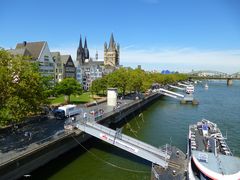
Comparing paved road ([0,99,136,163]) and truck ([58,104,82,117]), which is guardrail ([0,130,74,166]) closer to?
paved road ([0,99,136,163])

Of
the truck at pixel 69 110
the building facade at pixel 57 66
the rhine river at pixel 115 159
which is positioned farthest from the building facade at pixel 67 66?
the truck at pixel 69 110

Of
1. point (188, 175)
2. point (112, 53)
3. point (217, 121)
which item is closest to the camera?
point (188, 175)

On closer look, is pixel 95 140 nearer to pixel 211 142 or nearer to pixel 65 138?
pixel 65 138

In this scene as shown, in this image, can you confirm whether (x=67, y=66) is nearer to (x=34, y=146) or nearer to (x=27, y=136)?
(x=27, y=136)

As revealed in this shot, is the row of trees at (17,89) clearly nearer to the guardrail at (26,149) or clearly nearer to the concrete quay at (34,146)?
the concrete quay at (34,146)

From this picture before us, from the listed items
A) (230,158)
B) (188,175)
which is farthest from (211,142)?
(188,175)

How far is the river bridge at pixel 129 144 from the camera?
23.9m

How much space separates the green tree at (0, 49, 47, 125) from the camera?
74.9ft

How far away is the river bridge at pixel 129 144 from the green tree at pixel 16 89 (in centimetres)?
684

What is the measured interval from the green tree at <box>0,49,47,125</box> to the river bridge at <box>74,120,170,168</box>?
684 cm

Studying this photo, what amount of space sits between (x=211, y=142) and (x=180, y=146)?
6.80m

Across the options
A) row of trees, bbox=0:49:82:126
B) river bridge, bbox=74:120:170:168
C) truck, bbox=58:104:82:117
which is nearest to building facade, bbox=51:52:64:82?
truck, bbox=58:104:82:117

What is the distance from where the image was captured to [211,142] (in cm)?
2720

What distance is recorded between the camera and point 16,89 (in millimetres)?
24109
